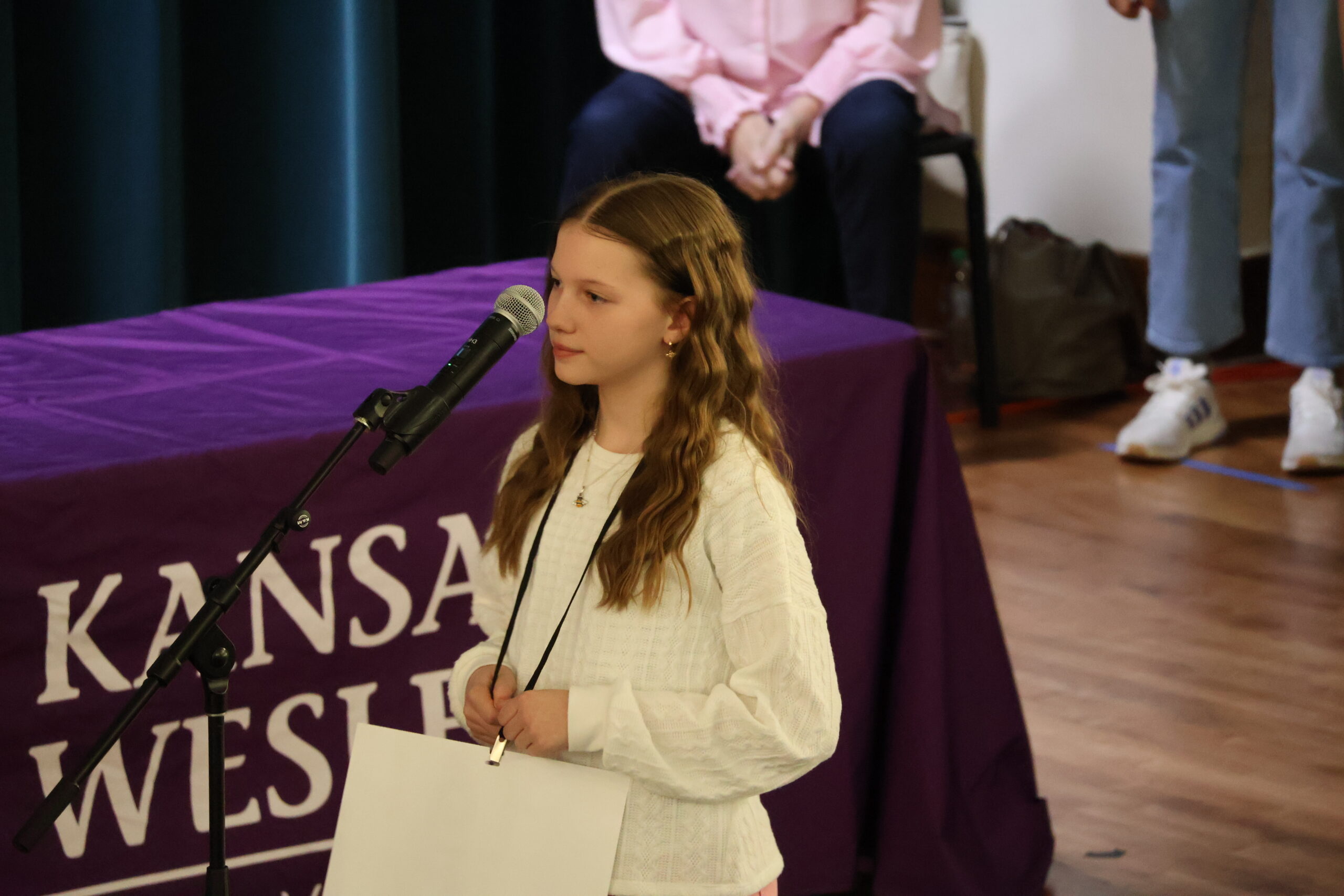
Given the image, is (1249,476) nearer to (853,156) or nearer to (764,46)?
(853,156)

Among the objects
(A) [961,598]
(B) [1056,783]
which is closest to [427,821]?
(A) [961,598]

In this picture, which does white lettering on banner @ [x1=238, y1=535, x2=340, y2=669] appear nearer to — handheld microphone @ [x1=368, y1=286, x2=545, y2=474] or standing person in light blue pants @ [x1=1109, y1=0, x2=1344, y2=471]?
handheld microphone @ [x1=368, y1=286, x2=545, y2=474]

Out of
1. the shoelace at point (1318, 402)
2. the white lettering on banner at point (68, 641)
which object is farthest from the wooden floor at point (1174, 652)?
the white lettering on banner at point (68, 641)

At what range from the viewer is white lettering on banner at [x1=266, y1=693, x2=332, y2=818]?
143cm

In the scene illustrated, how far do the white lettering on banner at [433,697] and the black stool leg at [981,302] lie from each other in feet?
7.43

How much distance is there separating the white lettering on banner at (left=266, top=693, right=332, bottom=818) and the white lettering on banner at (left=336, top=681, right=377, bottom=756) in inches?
0.9

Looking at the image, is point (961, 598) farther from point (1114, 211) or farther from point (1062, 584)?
point (1114, 211)

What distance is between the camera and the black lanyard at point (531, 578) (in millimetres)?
1032

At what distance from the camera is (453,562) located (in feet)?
4.88

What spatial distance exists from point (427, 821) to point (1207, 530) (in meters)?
2.19

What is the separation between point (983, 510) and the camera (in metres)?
3.02

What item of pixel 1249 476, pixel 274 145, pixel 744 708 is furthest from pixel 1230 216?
pixel 744 708

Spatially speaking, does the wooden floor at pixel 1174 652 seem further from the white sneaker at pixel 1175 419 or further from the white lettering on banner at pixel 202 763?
the white lettering on banner at pixel 202 763

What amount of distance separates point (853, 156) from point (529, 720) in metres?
2.24
